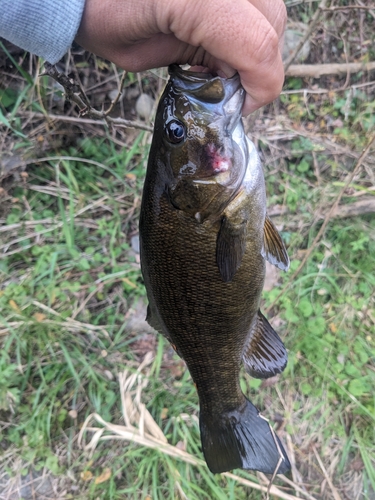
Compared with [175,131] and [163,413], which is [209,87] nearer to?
[175,131]

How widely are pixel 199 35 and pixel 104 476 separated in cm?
267

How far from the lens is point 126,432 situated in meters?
2.60

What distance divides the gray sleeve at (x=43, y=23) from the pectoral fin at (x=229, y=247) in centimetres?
93

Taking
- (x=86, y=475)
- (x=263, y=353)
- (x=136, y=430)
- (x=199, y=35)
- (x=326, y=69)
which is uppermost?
(x=199, y=35)

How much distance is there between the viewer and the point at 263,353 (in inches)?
70.4

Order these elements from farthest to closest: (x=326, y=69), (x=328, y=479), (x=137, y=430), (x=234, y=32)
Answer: (x=326, y=69) < (x=137, y=430) < (x=328, y=479) < (x=234, y=32)

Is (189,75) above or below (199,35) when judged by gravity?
below

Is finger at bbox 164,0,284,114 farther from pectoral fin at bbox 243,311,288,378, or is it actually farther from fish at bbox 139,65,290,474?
pectoral fin at bbox 243,311,288,378

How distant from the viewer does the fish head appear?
1.35 meters

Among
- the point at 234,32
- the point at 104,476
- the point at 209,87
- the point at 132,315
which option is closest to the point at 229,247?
the point at 209,87

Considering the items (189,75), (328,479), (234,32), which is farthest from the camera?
(328,479)

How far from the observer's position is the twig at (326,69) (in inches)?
124

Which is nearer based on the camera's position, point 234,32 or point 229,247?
point 234,32

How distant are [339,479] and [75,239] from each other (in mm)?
2507
